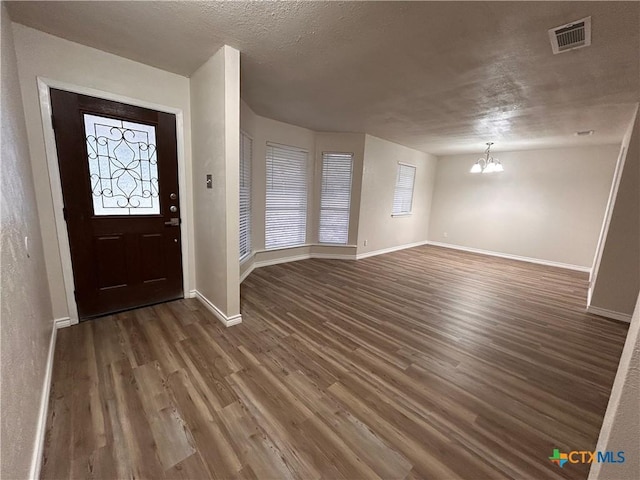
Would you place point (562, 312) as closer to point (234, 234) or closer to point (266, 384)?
point (266, 384)

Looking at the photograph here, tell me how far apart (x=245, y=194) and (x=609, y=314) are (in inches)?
209

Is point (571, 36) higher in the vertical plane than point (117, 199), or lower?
higher

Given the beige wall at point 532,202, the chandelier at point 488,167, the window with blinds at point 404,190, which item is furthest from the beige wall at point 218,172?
the beige wall at point 532,202

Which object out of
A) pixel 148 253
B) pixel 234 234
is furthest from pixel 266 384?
pixel 148 253

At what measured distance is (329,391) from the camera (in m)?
1.85

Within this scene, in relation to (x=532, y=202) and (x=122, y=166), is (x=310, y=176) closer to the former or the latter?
(x=122, y=166)

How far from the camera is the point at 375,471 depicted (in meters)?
1.32

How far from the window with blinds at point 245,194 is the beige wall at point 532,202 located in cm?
589

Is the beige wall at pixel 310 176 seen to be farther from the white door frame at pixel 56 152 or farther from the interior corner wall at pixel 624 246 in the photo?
the interior corner wall at pixel 624 246

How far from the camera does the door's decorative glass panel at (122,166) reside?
2448mm

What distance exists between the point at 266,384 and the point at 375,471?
90 centimetres

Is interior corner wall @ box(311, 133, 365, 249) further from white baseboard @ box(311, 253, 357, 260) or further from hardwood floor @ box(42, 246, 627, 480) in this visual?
hardwood floor @ box(42, 246, 627, 480)

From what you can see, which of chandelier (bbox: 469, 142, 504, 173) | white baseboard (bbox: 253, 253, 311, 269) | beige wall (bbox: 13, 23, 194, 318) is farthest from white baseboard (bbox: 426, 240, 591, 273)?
beige wall (bbox: 13, 23, 194, 318)

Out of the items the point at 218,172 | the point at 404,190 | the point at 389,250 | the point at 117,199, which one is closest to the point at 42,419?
the point at 117,199
